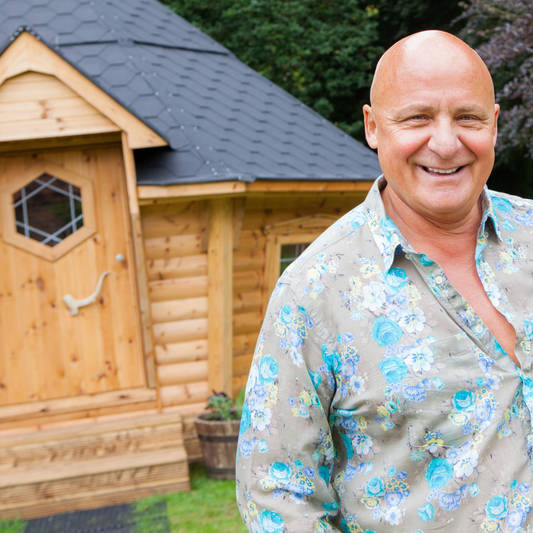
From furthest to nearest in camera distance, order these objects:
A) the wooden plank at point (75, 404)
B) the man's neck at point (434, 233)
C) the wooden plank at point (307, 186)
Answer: the wooden plank at point (75, 404) < the wooden plank at point (307, 186) < the man's neck at point (434, 233)

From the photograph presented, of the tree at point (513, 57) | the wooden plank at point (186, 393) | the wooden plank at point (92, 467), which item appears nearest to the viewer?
the wooden plank at point (92, 467)

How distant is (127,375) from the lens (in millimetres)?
5770

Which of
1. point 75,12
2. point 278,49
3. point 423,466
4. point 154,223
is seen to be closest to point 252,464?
point 423,466

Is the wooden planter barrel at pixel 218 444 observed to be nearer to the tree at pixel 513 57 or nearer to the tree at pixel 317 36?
the tree at pixel 513 57

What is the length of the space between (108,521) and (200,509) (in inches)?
27.6

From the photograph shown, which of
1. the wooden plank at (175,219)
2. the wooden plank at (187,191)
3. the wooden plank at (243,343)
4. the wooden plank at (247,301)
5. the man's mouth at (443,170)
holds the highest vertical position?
the man's mouth at (443,170)

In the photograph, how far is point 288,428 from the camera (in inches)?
55.2

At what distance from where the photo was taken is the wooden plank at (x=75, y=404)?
5.54m

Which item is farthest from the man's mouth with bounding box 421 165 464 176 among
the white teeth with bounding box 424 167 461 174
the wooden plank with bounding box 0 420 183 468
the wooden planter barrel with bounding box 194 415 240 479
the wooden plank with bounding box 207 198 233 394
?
the wooden plank with bounding box 0 420 183 468

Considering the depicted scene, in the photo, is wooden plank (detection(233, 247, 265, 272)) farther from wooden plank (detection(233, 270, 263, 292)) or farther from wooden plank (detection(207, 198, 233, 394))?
wooden plank (detection(207, 198, 233, 394))

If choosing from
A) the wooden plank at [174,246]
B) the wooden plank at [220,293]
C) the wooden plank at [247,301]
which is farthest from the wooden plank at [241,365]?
the wooden plank at [174,246]

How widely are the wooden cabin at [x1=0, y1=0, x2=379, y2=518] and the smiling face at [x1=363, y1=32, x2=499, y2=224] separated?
3.54 meters

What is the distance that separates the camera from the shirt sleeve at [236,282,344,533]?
1.40 meters

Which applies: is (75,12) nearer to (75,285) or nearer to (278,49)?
(75,285)
